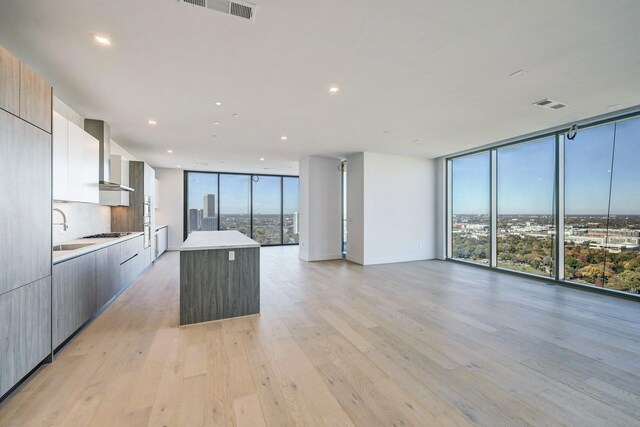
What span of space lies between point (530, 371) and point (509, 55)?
2.81m

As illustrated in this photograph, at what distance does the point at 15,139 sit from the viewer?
6.32 feet

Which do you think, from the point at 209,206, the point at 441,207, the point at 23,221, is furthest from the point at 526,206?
the point at 209,206

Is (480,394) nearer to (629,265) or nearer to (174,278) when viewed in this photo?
(629,265)

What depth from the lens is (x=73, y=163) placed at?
325cm

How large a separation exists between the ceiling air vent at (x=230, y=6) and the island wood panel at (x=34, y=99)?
4.57 feet

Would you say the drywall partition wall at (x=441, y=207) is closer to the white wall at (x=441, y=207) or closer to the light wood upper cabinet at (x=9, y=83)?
the white wall at (x=441, y=207)

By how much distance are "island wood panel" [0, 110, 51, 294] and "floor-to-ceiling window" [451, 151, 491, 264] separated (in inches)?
287

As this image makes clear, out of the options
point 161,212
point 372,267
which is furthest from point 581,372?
point 161,212

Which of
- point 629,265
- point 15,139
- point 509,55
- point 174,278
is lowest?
point 174,278

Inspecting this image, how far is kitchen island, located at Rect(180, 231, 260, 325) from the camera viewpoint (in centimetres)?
313

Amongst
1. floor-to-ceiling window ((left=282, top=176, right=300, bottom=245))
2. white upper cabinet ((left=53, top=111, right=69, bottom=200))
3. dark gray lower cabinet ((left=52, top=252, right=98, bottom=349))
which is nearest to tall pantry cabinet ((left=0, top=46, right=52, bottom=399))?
dark gray lower cabinet ((left=52, top=252, right=98, bottom=349))

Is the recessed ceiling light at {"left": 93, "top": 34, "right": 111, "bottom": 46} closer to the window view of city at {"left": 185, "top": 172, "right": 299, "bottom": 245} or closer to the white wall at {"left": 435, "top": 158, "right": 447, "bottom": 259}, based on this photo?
the white wall at {"left": 435, "top": 158, "right": 447, "bottom": 259}

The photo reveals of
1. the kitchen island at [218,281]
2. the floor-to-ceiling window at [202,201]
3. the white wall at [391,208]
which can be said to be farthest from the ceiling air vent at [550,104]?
the floor-to-ceiling window at [202,201]

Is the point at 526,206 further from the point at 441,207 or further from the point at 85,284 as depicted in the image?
the point at 85,284
